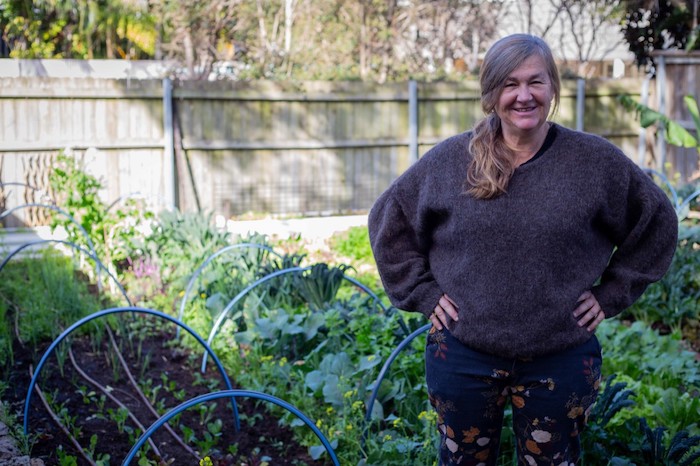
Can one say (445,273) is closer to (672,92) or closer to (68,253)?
(68,253)

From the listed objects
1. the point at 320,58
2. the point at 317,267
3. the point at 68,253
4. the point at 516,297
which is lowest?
the point at 68,253

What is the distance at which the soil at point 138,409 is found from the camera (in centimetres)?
436

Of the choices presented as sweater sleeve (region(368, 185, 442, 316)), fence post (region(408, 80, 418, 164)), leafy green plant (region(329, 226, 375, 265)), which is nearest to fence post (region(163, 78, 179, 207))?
leafy green plant (region(329, 226, 375, 265))

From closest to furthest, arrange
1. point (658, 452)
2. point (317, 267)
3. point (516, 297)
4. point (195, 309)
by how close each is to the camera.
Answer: point (516, 297)
point (658, 452)
point (317, 267)
point (195, 309)

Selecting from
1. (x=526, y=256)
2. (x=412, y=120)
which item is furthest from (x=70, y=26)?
(x=526, y=256)

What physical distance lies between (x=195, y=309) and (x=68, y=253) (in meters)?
3.26

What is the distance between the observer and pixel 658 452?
11.6ft

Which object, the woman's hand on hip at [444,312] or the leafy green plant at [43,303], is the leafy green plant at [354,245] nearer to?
the leafy green plant at [43,303]

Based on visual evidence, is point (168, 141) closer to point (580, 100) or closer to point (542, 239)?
point (580, 100)

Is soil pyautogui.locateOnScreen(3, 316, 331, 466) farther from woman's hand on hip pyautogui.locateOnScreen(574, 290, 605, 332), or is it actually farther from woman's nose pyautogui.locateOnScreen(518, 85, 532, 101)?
woman's nose pyautogui.locateOnScreen(518, 85, 532, 101)

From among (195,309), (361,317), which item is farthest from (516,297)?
(195,309)

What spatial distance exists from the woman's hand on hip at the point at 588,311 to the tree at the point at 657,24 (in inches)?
484

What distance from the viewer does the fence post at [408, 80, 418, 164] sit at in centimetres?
1273

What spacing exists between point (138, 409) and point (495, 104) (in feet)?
10.5
